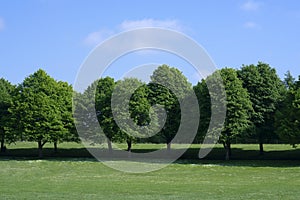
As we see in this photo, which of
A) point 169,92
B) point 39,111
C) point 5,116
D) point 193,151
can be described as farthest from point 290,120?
point 5,116

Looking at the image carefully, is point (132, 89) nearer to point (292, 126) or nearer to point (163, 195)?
point (292, 126)

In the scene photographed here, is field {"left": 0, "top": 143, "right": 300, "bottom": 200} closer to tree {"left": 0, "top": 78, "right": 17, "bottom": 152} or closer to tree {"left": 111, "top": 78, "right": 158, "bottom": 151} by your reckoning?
tree {"left": 111, "top": 78, "right": 158, "bottom": 151}

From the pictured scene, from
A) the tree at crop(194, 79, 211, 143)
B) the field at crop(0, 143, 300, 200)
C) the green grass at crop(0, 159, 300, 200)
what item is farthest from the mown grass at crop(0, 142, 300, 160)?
the green grass at crop(0, 159, 300, 200)

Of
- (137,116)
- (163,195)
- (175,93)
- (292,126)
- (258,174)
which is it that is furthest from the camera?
(175,93)

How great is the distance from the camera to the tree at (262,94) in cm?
6381

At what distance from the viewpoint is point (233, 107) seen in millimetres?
61250

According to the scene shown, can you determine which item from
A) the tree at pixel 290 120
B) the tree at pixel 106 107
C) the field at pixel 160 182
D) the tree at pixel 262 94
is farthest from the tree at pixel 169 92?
the tree at pixel 290 120

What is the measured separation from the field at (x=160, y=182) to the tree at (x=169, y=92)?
11.0 metres

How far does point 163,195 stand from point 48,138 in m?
43.8

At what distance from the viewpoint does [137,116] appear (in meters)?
66.3

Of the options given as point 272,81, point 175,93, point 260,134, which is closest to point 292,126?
point 260,134

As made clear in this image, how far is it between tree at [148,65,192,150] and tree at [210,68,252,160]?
7.93m

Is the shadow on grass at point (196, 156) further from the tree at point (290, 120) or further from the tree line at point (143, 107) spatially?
the tree at point (290, 120)

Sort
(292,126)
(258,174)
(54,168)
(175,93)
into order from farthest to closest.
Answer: (175,93) < (292,126) < (54,168) < (258,174)
